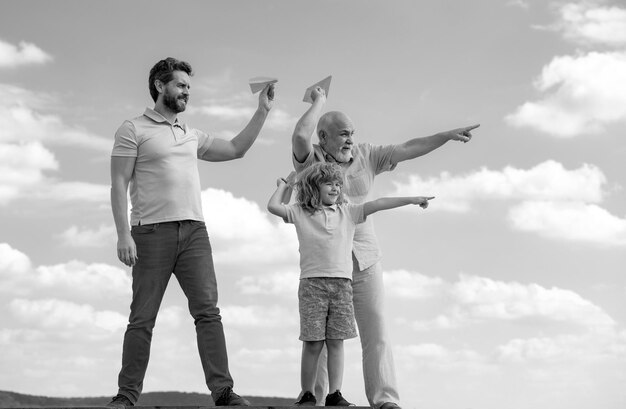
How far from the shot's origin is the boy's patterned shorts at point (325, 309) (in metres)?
5.37

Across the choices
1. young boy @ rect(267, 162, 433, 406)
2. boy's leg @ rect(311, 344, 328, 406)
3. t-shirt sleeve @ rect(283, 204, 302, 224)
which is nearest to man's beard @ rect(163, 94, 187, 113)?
young boy @ rect(267, 162, 433, 406)

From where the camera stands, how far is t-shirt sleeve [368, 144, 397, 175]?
6082 millimetres

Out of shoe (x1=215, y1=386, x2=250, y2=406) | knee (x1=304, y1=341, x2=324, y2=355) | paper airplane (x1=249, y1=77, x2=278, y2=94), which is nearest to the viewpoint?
shoe (x1=215, y1=386, x2=250, y2=406)

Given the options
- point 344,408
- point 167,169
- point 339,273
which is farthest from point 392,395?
point 167,169

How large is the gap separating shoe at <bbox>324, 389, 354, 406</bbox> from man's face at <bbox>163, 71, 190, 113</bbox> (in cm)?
240

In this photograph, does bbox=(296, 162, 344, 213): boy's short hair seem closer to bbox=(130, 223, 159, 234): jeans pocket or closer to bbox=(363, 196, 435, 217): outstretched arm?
bbox=(363, 196, 435, 217): outstretched arm

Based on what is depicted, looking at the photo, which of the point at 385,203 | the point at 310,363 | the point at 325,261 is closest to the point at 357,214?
the point at 385,203

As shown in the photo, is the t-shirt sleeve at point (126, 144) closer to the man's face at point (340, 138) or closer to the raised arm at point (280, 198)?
the raised arm at point (280, 198)

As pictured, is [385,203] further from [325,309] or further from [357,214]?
[325,309]

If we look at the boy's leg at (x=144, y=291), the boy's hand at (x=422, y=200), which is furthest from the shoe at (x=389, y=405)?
the boy's leg at (x=144, y=291)

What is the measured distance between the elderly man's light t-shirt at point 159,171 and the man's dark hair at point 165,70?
24cm

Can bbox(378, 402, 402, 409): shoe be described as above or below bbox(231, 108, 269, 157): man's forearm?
below

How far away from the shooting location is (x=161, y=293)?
18.6ft

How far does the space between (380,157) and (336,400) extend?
1935 mm
